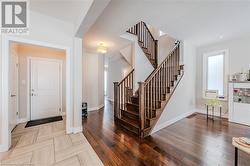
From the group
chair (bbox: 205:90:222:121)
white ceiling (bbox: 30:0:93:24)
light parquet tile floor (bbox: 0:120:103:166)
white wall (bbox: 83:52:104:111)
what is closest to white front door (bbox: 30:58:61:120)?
light parquet tile floor (bbox: 0:120:103:166)

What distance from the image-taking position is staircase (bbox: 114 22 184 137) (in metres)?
2.88

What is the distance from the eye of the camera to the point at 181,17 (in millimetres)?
2865

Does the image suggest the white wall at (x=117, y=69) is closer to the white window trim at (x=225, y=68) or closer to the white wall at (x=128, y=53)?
the white wall at (x=128, y=53)

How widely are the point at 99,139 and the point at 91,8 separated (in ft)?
8.55

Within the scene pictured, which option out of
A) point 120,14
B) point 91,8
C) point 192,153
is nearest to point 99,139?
point 192,153

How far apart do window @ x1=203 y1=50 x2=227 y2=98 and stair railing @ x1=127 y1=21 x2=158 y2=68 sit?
6.90 ft

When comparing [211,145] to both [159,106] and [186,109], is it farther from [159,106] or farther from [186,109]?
[186,109]

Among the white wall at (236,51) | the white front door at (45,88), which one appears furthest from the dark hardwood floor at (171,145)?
the white wall at (236,51)

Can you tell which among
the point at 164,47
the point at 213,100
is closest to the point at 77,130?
the point at 213,100

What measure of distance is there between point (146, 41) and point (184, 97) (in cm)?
271

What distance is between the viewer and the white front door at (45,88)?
12.9ft

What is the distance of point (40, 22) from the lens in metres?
2.62

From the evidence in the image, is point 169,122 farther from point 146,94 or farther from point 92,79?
point 92,79

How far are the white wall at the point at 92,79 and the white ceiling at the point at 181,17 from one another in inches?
60.7
